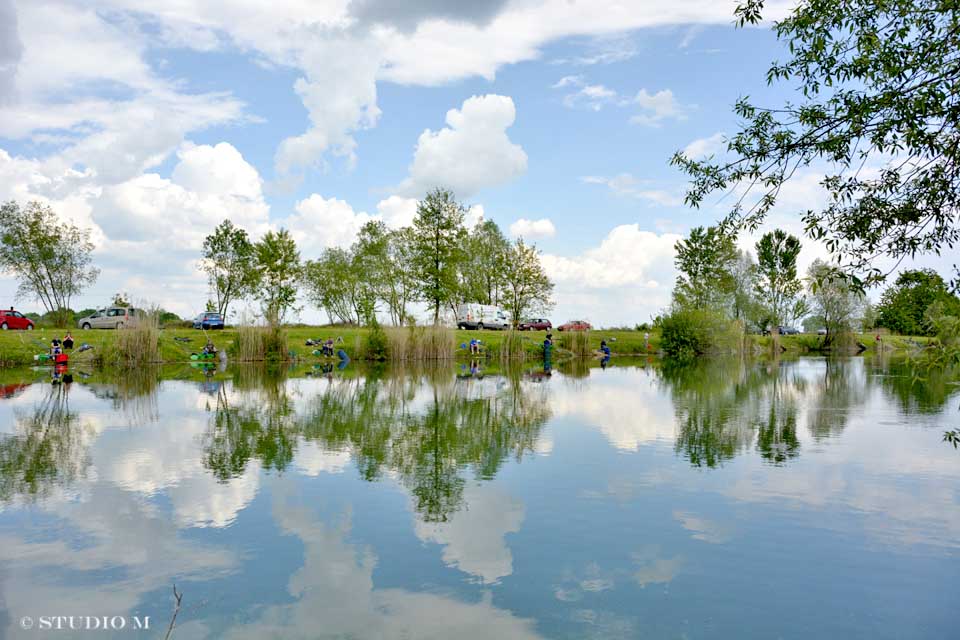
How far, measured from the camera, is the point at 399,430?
15.8 meters

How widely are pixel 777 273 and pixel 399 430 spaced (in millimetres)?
75931

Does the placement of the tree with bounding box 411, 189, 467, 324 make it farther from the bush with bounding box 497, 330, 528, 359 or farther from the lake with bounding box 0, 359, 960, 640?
the lake with bounding box 0, 359, 960, 640

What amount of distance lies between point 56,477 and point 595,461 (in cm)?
870

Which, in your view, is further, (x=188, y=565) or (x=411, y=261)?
(x=411, y=261)

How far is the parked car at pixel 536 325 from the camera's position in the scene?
68312 mm

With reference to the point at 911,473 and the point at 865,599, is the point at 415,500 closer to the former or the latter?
the point at 865,599

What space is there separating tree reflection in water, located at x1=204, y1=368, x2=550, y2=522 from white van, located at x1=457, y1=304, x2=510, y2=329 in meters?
37.7

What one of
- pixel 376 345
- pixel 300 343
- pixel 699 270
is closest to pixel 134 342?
pixel 300 343

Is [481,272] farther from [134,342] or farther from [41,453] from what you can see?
[41,453]

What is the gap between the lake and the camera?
6.09 meters

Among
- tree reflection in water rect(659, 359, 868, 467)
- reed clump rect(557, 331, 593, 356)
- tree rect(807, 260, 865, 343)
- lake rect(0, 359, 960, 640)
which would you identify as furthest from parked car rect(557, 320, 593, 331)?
lake rect(0, 359, 960, 640)

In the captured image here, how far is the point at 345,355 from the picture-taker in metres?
44.6

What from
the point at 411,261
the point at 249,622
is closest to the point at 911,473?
the point at 249,622

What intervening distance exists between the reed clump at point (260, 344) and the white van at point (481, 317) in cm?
2411
